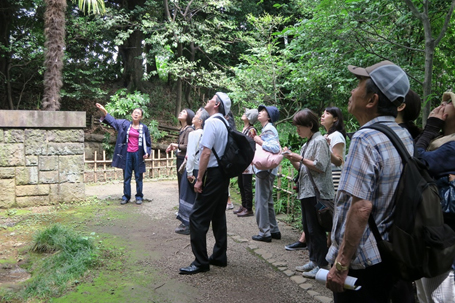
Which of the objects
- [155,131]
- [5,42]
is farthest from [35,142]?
A: [5,42]

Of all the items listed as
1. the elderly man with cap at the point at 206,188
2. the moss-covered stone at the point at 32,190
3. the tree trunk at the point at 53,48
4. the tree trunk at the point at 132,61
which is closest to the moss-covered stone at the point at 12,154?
the moss-covered stone at the point at 32,190

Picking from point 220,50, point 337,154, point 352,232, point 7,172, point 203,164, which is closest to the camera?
point 352,232

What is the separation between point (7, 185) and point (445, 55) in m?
7.24

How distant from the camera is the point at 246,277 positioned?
3.81 m

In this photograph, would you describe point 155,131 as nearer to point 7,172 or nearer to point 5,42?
point 5,42

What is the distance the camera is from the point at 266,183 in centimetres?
501

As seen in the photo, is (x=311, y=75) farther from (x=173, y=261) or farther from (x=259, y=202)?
(x=173, y=261)

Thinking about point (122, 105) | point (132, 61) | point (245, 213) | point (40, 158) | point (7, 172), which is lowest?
point (245, 213)

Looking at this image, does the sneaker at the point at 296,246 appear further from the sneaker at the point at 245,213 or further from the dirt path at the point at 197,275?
the sneaker at the point at 245,213

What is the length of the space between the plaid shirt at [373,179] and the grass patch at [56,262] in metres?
2.75

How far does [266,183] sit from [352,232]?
10.5 ft

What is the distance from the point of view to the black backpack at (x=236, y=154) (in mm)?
3824

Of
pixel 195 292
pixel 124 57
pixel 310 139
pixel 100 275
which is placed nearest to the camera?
pixel 195 292

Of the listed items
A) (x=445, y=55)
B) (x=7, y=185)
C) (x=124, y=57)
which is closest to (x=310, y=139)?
(x=445, y=55)
